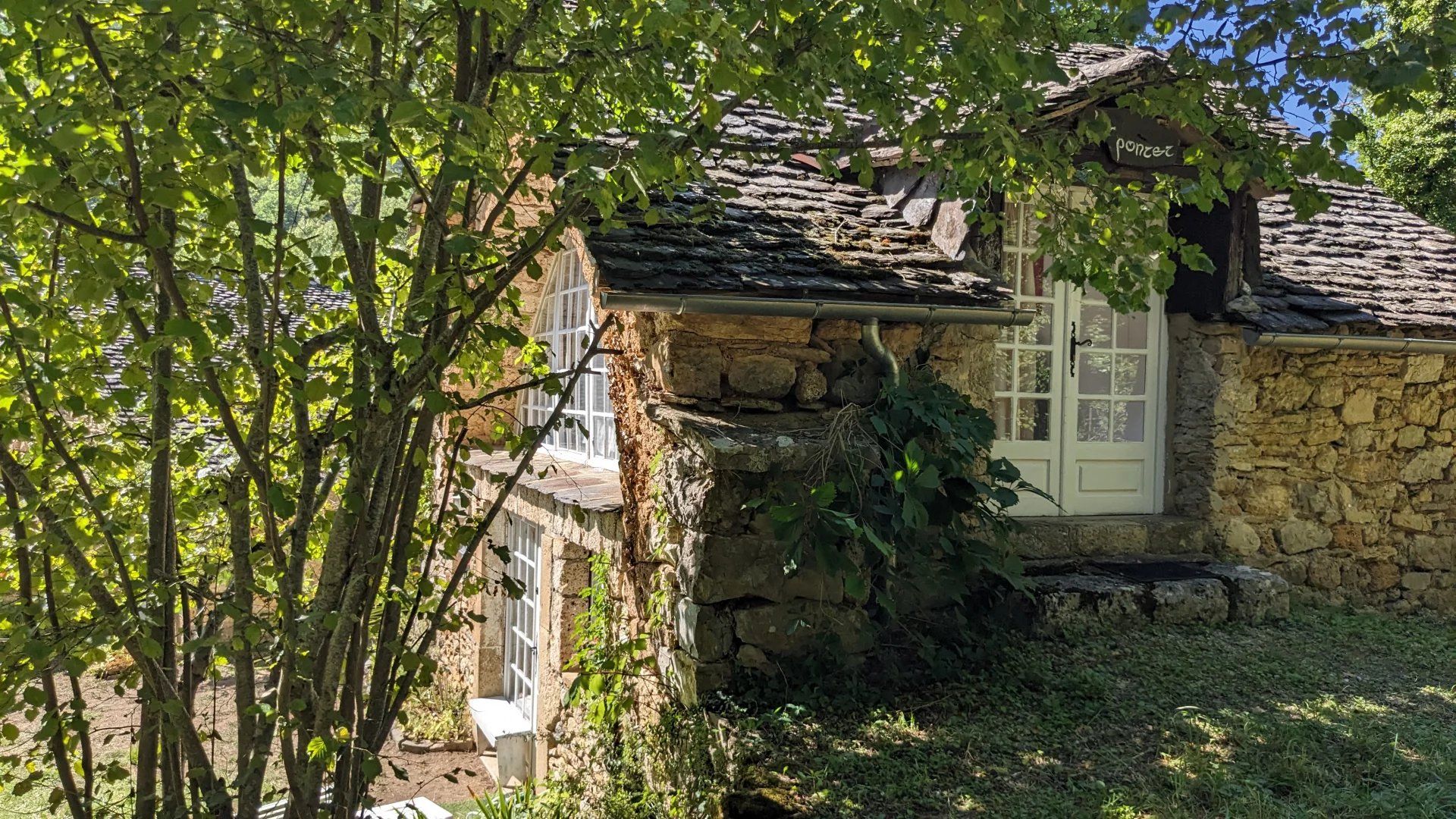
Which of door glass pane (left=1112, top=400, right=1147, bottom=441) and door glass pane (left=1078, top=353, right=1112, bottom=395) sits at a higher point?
door glass pane (left=1078, top=353, right=1112, bottom=395)

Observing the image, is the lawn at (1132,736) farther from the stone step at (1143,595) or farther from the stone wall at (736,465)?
the stone wall at (736,465)

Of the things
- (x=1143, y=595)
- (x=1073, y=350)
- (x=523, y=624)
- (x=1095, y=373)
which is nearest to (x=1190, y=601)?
(x=1143, y=595)

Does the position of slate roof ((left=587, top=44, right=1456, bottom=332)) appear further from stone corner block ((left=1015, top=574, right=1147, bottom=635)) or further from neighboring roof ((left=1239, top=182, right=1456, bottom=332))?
stone corner block ((left=1015, top=574, right=1147, bottom=635))

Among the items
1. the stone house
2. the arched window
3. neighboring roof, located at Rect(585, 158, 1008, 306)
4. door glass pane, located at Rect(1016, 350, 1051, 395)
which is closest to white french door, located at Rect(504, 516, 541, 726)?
the stone house

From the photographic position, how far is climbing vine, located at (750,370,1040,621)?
4.63 m

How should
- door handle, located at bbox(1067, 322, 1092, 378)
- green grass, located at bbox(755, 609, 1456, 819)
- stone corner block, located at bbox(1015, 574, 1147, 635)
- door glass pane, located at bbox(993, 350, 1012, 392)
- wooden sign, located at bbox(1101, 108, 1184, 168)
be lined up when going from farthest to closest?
door handle, located at bbox(1067, 322, 1092, 378) → door glass pane, located at bbox(993, 350, 1012, 392) → wooden sign, located at bbox(1101, 108, 1184, 168) → stone corner block, located at bbox(1015, 574, 1147, 635) → green grass, located at bbox(755, 609, 1456, 819)

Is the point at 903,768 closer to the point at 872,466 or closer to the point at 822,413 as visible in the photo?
the point at 872,466

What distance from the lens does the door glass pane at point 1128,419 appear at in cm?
690

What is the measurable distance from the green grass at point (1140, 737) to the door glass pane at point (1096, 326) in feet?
6.36

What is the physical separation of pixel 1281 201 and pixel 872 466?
211 inches

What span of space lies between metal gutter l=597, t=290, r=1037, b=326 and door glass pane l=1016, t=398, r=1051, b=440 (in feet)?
3.73

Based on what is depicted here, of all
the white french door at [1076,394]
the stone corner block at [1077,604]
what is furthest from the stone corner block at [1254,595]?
the white french door at [1076,394]

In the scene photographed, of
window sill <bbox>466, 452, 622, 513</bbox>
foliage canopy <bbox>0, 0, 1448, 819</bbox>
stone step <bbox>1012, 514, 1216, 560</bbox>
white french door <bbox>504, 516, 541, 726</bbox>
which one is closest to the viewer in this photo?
foliage canopy <bbox>0, 0, 1448, 819</bbox>

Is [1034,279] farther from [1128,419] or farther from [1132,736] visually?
[1132,736]
